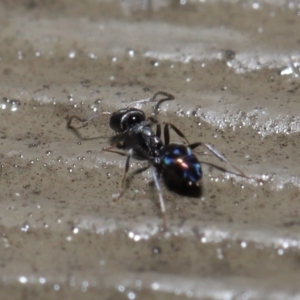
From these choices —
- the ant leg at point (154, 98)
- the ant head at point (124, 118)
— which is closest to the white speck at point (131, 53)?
the ant leg at point (154, 98)

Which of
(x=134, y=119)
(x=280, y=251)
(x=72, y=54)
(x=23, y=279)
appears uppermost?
(x=72, y=54)

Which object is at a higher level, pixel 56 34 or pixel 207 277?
pixel 56 34

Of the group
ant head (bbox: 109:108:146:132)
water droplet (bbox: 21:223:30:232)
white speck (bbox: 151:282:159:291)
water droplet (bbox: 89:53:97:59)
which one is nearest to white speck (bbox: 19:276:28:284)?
water droplet (bbox: 21:223:30:232)

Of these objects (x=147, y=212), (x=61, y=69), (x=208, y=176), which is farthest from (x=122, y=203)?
(x=61, y=69)

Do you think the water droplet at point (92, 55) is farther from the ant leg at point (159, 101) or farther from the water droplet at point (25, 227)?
the water droplet at point (25, 227)

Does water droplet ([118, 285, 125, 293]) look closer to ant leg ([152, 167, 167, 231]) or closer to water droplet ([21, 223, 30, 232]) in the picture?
ant leg ([152, 167, 167, 231])

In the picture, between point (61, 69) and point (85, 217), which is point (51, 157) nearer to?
point (85, 217)

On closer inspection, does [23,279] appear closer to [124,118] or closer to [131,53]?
[124,118]

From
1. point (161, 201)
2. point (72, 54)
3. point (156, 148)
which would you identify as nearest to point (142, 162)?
point (156, 148)
